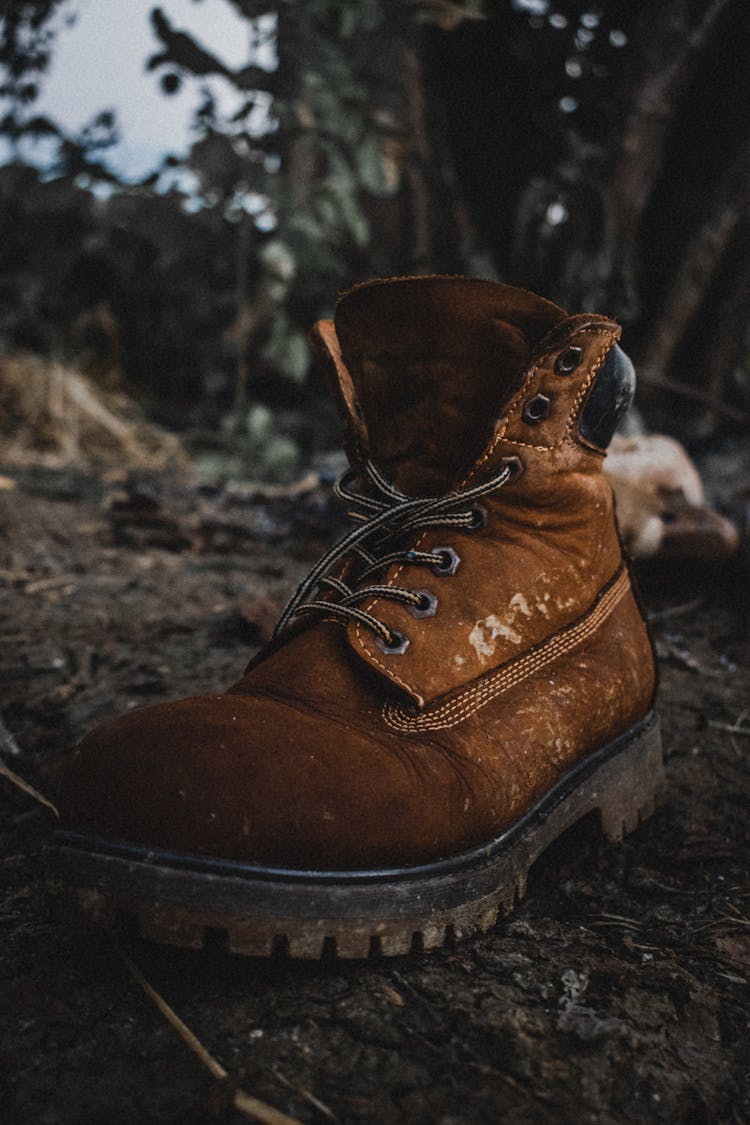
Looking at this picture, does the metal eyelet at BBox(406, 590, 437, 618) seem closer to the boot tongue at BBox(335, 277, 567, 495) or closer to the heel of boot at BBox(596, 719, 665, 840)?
the boot tongue at BBox(335, 277, 567, 495)

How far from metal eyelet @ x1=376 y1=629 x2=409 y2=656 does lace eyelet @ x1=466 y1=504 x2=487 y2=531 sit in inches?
8.8

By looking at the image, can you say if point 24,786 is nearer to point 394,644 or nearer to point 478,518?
point 394,644

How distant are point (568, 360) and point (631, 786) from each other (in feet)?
2.21

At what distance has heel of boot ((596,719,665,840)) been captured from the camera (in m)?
1.19

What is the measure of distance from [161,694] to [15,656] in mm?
446

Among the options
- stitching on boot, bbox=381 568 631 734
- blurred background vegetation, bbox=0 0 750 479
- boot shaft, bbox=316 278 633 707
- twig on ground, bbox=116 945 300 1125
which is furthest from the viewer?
blurred background vegetation, bbox=0 0 750 479

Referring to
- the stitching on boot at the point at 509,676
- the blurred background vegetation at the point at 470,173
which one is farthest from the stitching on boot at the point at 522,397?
the blurred background vegetation at the point at 470,173

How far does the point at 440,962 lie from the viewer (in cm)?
91

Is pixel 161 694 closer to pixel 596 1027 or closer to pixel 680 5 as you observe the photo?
pixel 596 1027

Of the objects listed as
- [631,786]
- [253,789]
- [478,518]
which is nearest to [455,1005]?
[253,789]

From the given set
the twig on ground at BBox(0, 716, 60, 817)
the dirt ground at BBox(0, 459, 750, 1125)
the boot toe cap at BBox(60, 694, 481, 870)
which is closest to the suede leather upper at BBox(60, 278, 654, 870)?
the boot toe cap at BBox(60, 694, 481, 870)

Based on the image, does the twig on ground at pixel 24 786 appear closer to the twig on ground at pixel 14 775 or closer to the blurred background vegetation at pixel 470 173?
the twig on ground at pixel 14 775

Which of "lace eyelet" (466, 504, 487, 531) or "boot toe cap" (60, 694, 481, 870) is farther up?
"lace eyelet" (466, 504, 487, 531)

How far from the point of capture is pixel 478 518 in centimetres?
116
